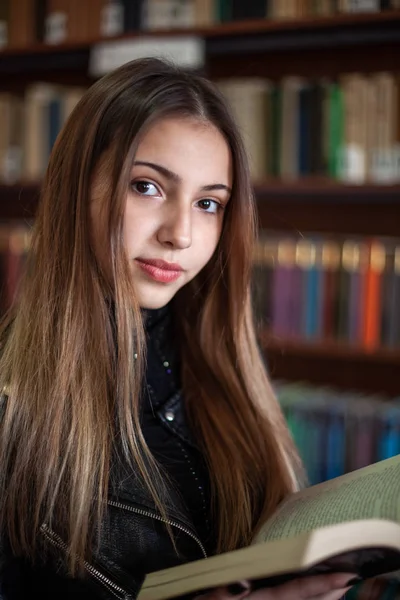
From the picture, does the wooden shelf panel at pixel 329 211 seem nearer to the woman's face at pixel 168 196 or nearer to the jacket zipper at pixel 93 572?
the woman's face at pixel 168 196

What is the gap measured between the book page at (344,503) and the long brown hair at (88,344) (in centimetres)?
14

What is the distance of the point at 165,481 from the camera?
93 cm

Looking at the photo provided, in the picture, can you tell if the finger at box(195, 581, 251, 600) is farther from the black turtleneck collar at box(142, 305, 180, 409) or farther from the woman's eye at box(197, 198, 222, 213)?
the woman's eye at box(197, 198, 222, 213)

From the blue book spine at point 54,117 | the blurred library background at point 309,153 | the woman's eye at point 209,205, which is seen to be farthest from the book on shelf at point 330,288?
the woman's eye at point 209,205

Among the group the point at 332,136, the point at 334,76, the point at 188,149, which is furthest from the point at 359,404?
the point at 188,149

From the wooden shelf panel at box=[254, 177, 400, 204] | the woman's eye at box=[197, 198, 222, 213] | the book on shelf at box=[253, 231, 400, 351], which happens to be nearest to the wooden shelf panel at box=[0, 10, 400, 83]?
the wooden shelf panel at box=[254, 177, 400, 204]

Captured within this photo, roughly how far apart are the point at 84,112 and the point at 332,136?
3.61 ft

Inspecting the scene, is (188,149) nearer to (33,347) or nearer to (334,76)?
(33,347)

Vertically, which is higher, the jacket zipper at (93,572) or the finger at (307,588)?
the finger at (307,588)

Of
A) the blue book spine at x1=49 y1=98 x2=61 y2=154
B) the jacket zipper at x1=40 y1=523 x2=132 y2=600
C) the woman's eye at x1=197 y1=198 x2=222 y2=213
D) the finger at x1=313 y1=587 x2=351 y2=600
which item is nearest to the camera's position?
the finger at x1=313 y1=587 x2=351 y2=600

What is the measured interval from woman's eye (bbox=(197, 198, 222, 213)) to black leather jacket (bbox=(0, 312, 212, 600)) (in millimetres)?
344

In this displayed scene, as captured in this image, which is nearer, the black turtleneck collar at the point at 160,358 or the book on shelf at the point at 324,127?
the black turtleneck collar at the point at 160,358

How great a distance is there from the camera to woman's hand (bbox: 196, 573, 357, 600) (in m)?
0.70

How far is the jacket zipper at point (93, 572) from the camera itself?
2.77 ft
